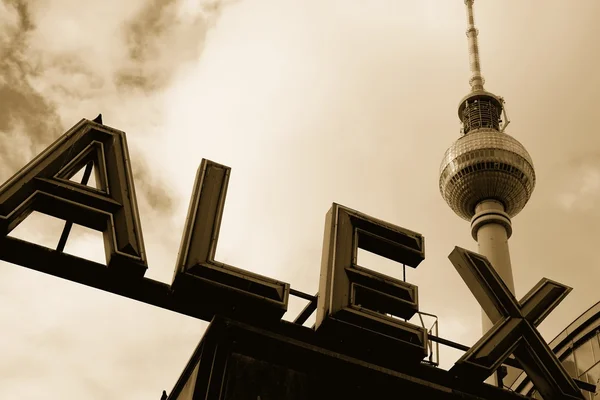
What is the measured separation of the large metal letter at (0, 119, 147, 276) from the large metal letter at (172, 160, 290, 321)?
0.66 metres

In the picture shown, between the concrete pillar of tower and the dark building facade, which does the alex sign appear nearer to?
the dark building facade

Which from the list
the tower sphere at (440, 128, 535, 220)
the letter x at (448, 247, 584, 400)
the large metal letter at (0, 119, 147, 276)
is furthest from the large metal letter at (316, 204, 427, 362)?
the tower sphere at (440, 128, 535, 220)

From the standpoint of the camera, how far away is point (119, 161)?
11508mm

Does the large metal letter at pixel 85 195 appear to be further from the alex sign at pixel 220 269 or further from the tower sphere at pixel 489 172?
the tower sphere at pixel 489 172

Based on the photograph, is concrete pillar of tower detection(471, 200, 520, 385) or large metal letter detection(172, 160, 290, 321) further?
concrete pillar of tower detection(471, 200, 520, 385)

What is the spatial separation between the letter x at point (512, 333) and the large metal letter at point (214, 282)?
3.38 meters

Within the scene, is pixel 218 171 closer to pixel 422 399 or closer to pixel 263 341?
pixel 263 341

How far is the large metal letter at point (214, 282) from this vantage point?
34.8ft

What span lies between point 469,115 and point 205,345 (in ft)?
242

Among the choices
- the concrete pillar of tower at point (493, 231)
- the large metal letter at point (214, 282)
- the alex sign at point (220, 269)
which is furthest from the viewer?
the concrete pillar of tower at point (493, 231)

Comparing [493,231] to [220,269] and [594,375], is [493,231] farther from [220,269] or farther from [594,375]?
[220,269]

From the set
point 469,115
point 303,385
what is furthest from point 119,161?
point 469,115

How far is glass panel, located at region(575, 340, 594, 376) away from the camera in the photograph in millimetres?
27592

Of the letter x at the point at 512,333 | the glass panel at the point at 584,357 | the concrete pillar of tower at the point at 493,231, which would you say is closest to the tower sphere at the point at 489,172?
the concrete pillar of tower at the point at 493,231
